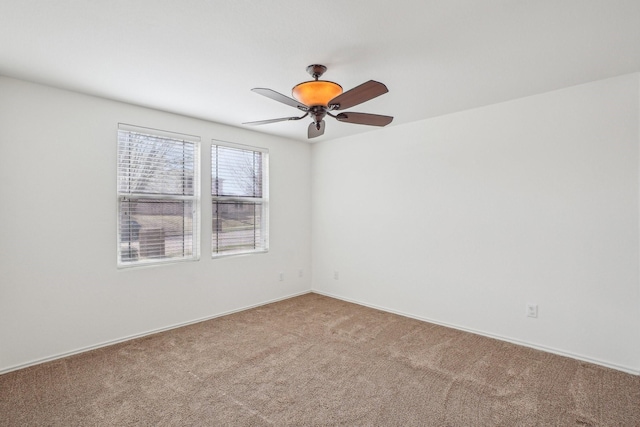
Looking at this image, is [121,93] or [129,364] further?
[121,93]

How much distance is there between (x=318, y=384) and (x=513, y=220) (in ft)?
7.83

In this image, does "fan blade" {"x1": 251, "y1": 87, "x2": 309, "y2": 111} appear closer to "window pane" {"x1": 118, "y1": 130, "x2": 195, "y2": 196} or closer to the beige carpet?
"window pane" {"x1": 118, "y1": 130, "x2": 195, "y2": 196}

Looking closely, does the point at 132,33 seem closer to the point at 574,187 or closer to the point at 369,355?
the point at 369,355

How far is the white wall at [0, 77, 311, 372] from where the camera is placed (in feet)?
8.62

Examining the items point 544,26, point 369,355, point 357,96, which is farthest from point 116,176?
point 544,26

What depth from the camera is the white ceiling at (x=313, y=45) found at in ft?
5.74

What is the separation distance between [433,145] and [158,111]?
307 centimetres

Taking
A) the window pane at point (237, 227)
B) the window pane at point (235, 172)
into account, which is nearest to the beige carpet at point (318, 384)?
the window pane at point (237, 227)

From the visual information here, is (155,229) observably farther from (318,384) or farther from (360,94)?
(360,94)

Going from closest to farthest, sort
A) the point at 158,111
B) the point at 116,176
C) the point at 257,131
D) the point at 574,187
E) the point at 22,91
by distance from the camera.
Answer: the point at 22,91, the point at 574,187, the point at 116,176, the point at 158,111, the point at 257,131

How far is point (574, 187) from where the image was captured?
9.35 ft

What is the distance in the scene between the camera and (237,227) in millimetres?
4266

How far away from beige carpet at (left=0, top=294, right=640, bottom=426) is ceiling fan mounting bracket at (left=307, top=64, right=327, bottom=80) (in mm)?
2316

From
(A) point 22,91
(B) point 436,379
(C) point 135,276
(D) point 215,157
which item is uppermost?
(A) point 22,91
